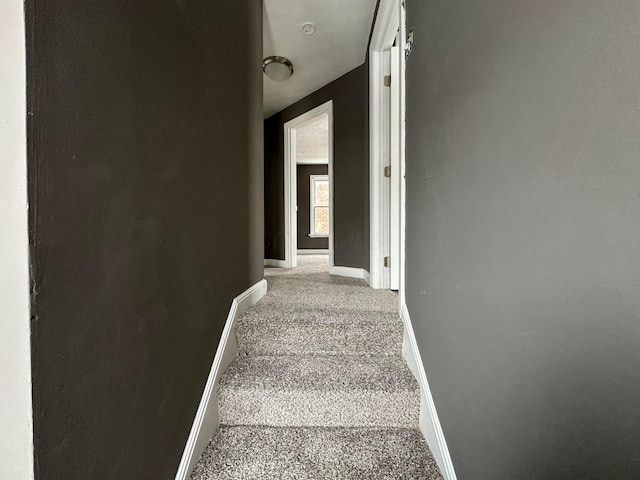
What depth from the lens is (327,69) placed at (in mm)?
2830

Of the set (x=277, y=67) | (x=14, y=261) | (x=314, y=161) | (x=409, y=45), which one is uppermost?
(x=314, y=161)

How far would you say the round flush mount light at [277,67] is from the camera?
268cm

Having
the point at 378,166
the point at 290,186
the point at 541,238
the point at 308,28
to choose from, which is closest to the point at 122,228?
the point at 541,238

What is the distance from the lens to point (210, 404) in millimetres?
1157

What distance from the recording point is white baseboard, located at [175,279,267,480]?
1.00 metres

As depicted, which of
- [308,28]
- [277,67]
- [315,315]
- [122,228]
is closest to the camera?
[122,228]

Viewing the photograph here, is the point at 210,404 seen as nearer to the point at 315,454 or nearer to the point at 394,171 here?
the point at 315,454

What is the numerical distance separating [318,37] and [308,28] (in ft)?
0.40

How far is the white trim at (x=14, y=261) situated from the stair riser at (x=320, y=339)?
99cm

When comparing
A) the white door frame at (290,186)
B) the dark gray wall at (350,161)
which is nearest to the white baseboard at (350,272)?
the dark gray wall at (350,161)

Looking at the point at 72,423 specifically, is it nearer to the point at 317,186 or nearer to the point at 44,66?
the point at 44,66

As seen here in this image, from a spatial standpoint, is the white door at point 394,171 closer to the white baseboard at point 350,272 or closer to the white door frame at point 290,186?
the white baseboard at point 350,272

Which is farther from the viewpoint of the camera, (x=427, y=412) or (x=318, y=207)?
(x=318, y=207)

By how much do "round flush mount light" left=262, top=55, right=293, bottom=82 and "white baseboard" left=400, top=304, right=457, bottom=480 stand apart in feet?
8.08
